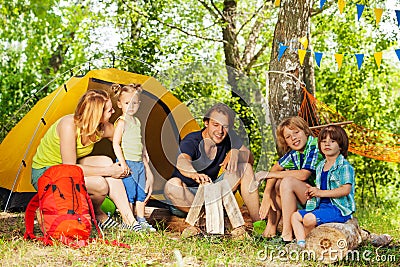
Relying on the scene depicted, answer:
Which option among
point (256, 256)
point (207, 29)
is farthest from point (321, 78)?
point (256, 256)

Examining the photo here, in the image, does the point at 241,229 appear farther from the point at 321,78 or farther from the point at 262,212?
the point at 321,78

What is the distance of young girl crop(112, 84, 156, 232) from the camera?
13.1 ft

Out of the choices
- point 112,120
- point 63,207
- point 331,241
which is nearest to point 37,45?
point 112,120

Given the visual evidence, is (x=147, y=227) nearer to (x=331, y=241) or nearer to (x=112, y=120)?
(x=331, y=241)

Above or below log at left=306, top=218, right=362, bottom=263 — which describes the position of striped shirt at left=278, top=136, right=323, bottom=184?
above

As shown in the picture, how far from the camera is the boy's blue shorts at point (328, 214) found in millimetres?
3234

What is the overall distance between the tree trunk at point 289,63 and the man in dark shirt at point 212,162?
909 mm

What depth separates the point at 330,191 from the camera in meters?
→ 3.26

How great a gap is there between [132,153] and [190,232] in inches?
31.4

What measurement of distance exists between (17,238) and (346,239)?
6.66 feet

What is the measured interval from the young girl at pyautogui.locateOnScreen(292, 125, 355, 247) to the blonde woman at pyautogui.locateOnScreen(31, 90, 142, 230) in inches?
46.1

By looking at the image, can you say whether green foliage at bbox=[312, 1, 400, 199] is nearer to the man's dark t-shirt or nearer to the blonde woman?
the man's dark t-shirt

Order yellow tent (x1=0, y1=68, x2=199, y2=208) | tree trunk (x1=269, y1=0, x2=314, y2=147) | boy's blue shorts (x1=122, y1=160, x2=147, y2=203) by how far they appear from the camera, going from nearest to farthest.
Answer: boy's blue shorts (x1=122, y1=160, x2=147, y2=203)
yellow tent (x1=0, y1=68, x2=199, y2=208)
tree trunk (x1=269, y1=0, x2=314, y2=147)

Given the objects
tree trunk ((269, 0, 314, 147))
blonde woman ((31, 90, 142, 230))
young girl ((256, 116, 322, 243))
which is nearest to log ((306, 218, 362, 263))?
young girl ((256, 116, 322, 243))
